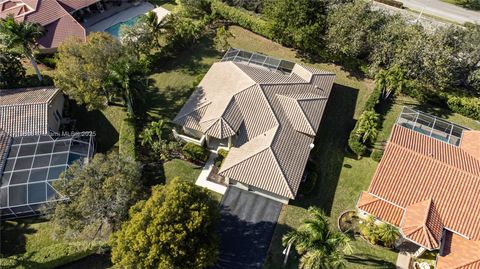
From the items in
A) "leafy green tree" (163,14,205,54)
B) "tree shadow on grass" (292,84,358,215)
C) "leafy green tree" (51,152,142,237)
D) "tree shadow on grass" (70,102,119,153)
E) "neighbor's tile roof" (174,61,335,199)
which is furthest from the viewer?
"leafy green tree" (163,14,205,54)

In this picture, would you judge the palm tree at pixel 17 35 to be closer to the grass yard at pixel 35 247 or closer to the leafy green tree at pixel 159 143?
the leafy green tree at pixel 159 143

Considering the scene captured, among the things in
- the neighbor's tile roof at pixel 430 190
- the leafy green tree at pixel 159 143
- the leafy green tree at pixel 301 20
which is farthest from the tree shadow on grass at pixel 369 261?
the leafy green tree at pixel 301 20

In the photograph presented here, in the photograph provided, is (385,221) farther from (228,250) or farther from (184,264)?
(184,264)

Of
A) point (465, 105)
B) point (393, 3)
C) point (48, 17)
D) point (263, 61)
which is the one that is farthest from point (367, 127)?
point (48, 17)

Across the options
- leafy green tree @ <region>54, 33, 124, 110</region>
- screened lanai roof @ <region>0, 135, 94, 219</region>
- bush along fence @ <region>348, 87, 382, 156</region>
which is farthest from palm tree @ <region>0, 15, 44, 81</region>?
bush along fence @ <region>348, 87, 382, 156</region>

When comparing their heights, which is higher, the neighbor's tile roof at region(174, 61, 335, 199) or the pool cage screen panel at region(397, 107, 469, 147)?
the pool cage screen panel at region(397, 107, 469, 147)

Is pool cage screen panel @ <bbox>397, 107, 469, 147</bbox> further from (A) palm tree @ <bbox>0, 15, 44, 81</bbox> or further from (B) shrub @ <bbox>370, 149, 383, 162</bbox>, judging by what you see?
(A) palm tree @ <bbox>0, 15, 44, 81</bbox>

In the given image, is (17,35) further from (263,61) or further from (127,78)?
(263,61)
